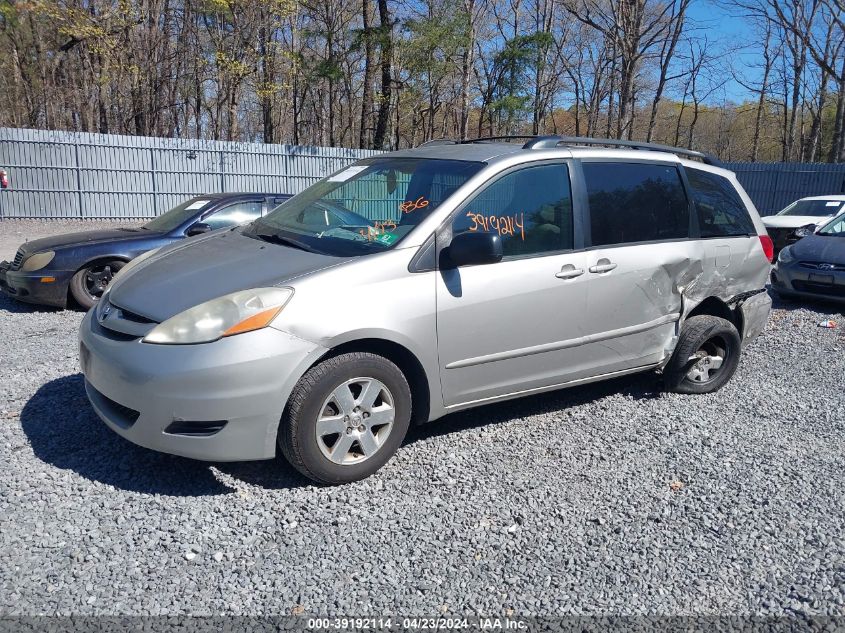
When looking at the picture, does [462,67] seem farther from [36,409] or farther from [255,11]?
[36,409]

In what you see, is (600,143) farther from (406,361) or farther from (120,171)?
(120,171)

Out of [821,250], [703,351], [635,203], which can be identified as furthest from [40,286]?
[821,250]

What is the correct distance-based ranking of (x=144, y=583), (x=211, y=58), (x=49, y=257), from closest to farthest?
(x=144, y=583), (x=49, y=257), (x=211, y=58)

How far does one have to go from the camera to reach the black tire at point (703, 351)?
192 inches

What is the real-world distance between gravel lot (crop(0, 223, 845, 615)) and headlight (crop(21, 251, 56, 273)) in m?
2.97

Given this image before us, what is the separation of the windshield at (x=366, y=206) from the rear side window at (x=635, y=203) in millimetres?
909

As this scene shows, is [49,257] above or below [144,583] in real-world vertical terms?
above

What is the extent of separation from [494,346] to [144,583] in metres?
2.12

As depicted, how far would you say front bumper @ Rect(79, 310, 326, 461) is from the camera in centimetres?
306

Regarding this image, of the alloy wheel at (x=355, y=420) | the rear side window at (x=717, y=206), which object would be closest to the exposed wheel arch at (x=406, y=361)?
the alloy wheel at (x=355, y=420)

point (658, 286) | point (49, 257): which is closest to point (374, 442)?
point (658, 286)

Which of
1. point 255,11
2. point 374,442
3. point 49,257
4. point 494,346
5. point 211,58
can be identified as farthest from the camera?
point 211,58

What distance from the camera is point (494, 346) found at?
383 cm

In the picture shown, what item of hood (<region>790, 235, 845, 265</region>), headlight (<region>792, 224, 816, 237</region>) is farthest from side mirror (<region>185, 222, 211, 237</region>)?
headlight (<region>792, 224, 816, 237</region>)
